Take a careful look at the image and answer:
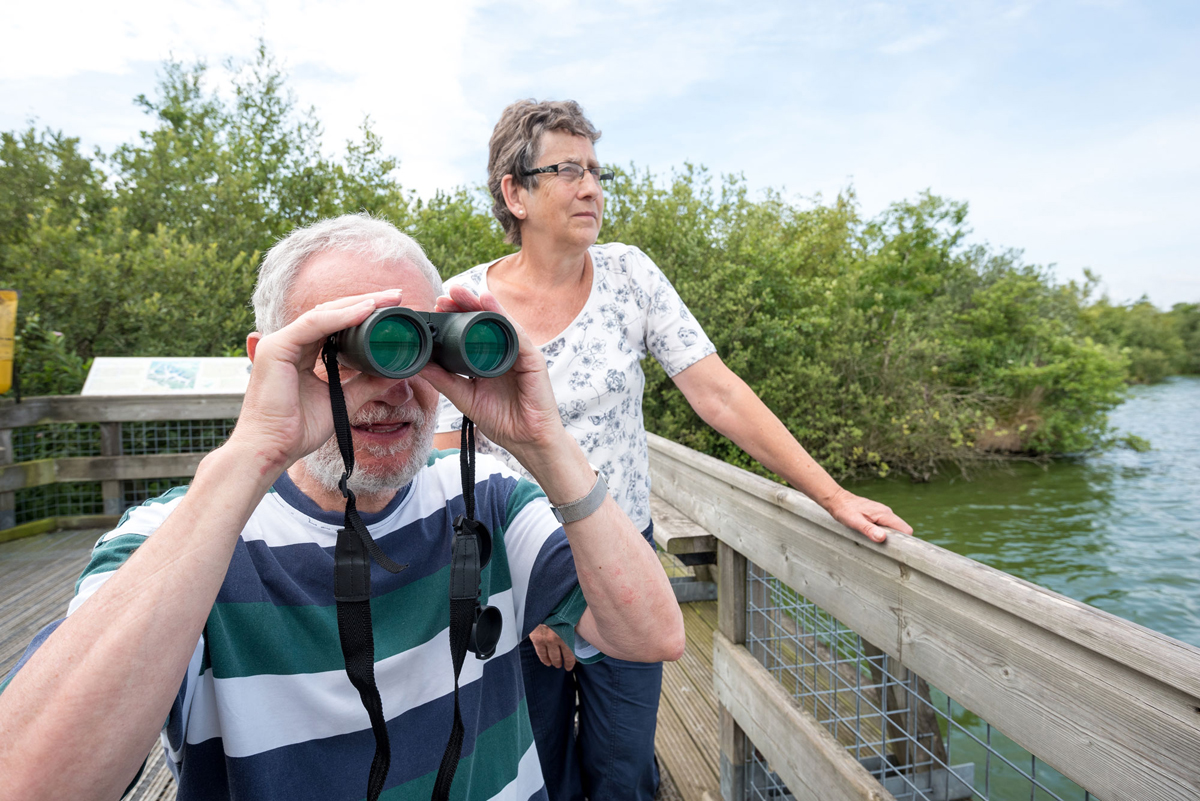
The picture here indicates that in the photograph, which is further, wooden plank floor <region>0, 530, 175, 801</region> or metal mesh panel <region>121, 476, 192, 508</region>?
metal mesh panel <region>121, 476, 192, 508</region>

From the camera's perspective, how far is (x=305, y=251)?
3.53ft

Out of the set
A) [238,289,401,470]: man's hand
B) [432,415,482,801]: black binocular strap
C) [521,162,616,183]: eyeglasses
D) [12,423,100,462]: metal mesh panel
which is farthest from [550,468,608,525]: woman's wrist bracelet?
[12,423,100,462]: metal mesh panel

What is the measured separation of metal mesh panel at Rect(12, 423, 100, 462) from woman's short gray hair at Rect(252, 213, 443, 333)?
4713 mm

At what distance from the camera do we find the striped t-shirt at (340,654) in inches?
35.2

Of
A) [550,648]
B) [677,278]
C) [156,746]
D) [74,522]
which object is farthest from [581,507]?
[677,278]

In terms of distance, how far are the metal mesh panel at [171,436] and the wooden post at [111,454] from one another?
0.56ft

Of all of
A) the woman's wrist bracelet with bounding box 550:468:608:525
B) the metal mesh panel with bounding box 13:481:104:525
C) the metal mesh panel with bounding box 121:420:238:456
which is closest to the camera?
the woman's wrist bracelet with bounding box 550:468:608:525

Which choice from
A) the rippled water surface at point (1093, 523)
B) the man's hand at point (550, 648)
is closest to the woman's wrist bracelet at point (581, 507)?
the man's hand at point (550, 648)

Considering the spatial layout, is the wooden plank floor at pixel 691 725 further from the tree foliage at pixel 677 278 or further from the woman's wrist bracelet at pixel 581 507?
the tree foliage at pixel 677 278

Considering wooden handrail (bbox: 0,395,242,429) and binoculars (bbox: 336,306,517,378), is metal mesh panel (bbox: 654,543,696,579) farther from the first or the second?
binoculars (bbox: 336,306,517,378)

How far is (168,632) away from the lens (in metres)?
0.71

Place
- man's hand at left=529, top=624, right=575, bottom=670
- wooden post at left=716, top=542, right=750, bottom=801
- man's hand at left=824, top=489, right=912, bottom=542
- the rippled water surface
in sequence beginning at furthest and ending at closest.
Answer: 1. the rippled water surface
2. wooden post at left=716, top=542, right=750, bottom=801
3. man's hand at left=529, top=624, right=575, bottom=670
4. man's hand at left=824, top=489, right=912, bottom=542

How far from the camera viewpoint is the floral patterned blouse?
1.62 m

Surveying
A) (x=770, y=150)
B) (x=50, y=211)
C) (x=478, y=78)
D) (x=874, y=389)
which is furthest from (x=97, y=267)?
(x=770, y=150)
